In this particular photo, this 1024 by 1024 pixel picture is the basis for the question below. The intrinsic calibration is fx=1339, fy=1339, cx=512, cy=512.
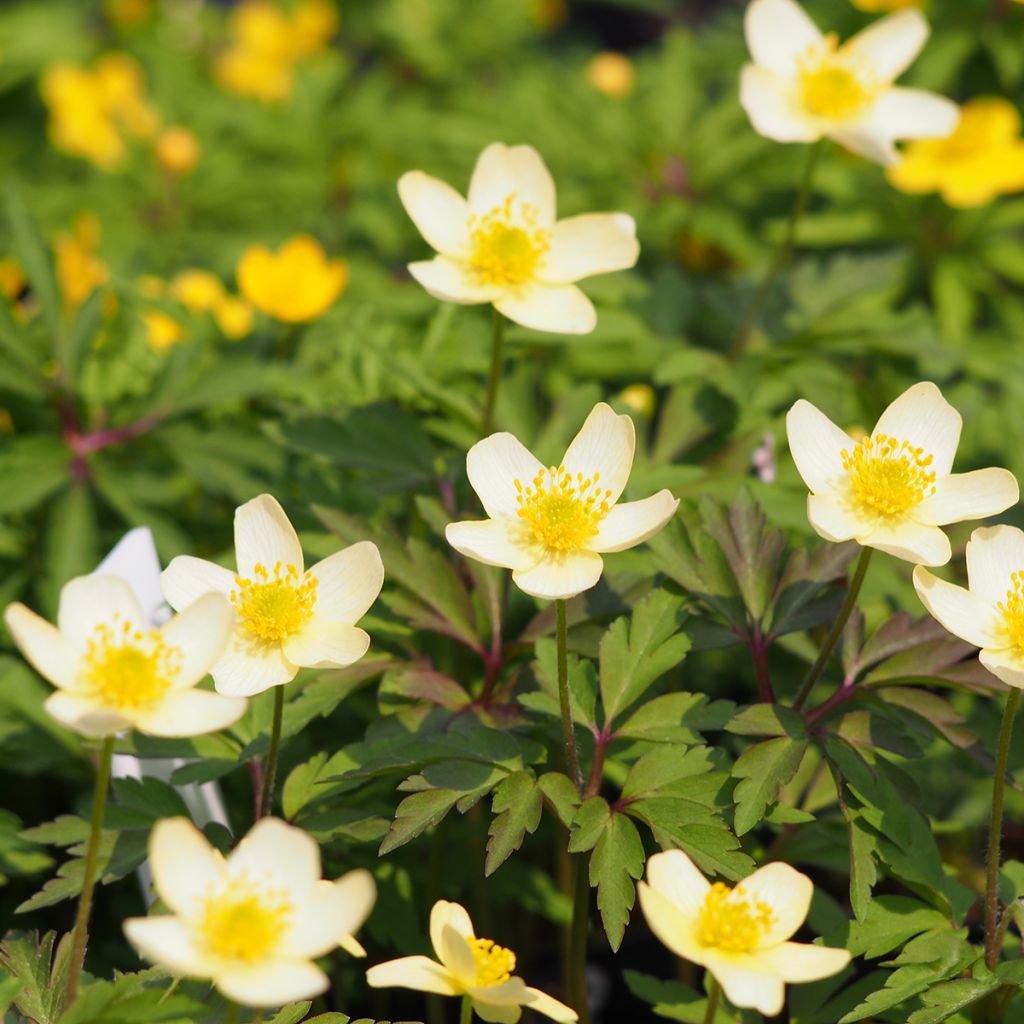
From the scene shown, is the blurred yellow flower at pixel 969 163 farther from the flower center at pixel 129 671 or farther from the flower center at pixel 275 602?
the flower center at pixel 129 671

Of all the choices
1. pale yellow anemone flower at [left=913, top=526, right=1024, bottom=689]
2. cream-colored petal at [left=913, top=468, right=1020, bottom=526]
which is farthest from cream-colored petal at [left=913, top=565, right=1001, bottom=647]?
cream-colored petal at [left=913, top=468, right=1020, bottom=526]

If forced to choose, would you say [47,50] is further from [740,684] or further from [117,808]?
[117,808]

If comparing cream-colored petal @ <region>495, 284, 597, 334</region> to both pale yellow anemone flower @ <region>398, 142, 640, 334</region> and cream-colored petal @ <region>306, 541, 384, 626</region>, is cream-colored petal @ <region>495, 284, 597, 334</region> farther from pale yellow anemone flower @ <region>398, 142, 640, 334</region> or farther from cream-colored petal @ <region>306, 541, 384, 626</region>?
cream-colored petal @ <region>306, 541, 384, 626</region>

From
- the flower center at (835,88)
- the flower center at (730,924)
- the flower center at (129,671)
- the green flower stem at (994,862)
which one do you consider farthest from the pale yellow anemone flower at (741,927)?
the flower center at (835,88)

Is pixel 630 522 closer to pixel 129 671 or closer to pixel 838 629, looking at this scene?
pixel 838 629

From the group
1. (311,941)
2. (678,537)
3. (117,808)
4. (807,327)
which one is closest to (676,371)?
(807,327)

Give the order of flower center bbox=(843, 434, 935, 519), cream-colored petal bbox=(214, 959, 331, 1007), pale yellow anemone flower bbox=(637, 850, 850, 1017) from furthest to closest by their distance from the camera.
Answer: flower center bbox=(843, 434, 935, 519)
pale yellow anemone flower bbox=(637, 850, 850, 1017)
cream-colored petal bbox=(214, 959, 331, 1007)
